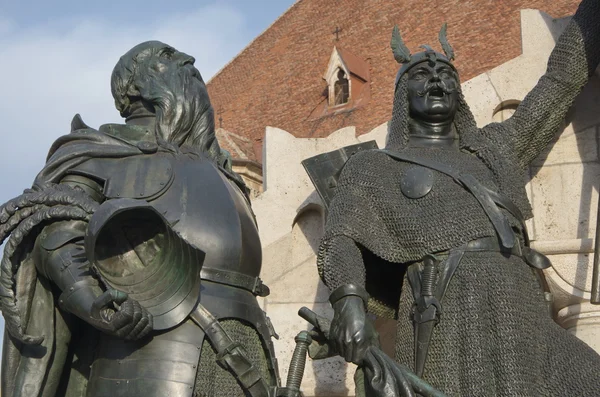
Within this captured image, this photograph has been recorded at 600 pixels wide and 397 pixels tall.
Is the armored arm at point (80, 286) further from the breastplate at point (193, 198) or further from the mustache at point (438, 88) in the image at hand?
the mustache at point (438, 88)

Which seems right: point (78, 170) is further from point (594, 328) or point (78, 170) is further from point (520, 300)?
point (594, 328)

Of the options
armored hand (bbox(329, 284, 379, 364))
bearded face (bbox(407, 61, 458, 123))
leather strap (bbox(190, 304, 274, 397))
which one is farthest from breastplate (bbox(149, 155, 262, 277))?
bearded face (bbox(407, 61, 458, 123))

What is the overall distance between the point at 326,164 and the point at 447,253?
182 cm

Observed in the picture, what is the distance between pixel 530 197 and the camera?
24.6 feet

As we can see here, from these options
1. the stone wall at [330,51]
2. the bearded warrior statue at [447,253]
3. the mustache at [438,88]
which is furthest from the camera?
the stone wall at [330,51]

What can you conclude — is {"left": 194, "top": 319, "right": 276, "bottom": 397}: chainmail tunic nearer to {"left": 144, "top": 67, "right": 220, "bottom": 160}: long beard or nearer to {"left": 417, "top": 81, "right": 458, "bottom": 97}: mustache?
{"left": 144, "top": 67, "right": 220, "bottom": 160}: long beard

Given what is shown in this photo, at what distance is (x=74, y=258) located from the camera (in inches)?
215

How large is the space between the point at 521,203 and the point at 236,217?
1570 mm

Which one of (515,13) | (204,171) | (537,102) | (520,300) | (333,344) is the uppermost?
(515,13)

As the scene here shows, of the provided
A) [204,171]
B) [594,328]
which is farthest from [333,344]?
[594,328]

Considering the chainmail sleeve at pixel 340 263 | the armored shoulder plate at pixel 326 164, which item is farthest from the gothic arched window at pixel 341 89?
the chainmail sleeve at pixel 340 263

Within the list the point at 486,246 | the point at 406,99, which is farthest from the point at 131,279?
the point at 406,99

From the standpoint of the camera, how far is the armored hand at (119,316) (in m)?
5.18

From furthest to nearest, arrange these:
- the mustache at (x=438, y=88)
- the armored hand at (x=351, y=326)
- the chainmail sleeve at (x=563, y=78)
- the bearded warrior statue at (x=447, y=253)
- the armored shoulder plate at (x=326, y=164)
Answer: the armored shoulder plate at (x=326, y=164) < the chainmail sleeve at (x=563, y=78) < the mustache at (x=438, y=88) < the bearded warrior statue at (x=447, y=253) < the armored hand at (x=351, y=326)
